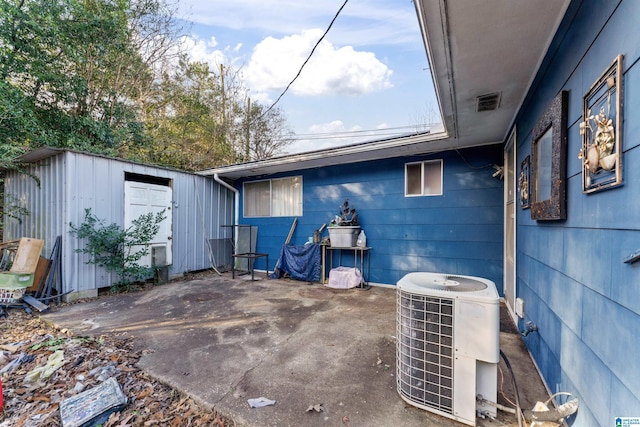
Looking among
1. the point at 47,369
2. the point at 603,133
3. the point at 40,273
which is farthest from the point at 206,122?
the point at 603,133

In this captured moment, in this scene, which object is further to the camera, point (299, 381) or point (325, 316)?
point (325, 316)

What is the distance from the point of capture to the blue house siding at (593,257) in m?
0.95

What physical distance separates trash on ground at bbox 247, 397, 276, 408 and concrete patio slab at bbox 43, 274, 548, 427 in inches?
1.1

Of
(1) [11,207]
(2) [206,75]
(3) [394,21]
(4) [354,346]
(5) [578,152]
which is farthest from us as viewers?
(2) [206,75]

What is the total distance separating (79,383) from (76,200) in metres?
3.30

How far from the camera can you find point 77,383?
6.63 feet

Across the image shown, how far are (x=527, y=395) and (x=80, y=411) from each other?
9.69 feet

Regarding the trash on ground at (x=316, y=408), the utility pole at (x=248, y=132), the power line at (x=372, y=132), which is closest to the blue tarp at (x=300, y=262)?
the trash on ground at (x=316, y=408)

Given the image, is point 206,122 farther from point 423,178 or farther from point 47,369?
point 47,369

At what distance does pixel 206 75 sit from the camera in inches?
360

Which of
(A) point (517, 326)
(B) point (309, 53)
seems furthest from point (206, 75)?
(A) point (517, 326)

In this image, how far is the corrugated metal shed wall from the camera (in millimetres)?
4113

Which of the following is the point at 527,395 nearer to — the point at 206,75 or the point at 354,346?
the point at 354,346

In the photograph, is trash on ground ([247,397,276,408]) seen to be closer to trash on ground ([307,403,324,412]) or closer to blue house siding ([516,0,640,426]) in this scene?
trash on ground ([307,403,324,412])
